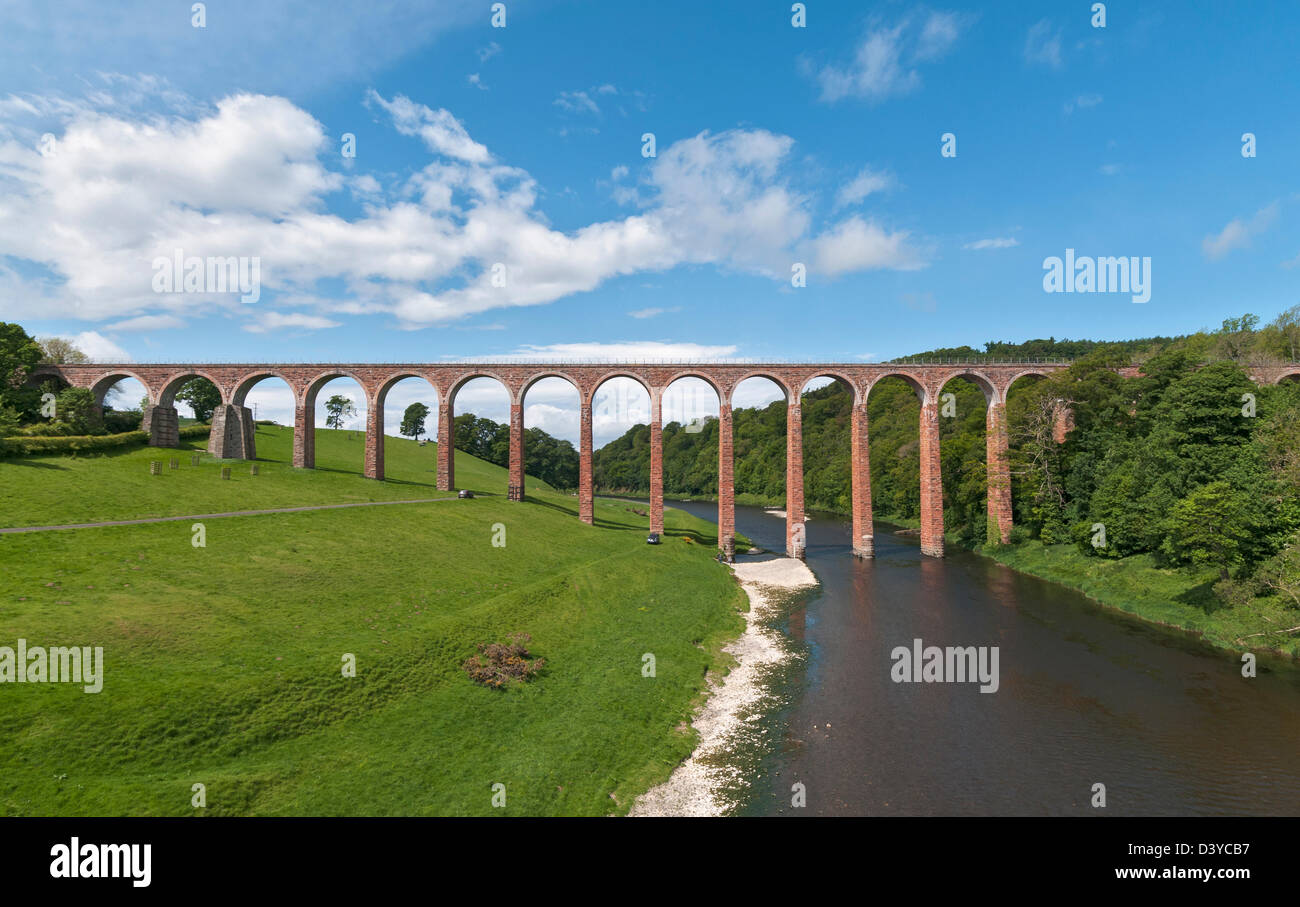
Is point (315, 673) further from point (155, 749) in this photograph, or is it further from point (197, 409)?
point (197, 409)

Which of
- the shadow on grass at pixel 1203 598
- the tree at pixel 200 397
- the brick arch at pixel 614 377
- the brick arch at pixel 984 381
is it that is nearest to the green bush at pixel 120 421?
the tree at pixel 200 397

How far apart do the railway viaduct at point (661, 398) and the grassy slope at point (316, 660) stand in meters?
15.2

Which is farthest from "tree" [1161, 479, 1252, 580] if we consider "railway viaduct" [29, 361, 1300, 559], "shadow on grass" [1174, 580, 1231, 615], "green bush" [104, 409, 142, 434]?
"green bush" [104, 409, 142, 434]

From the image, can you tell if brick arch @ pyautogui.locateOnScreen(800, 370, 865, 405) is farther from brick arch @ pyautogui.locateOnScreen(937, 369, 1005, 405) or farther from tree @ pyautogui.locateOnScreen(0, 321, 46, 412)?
tree @ pyautogui.locateOnScreen(0, 321, 46, 412)

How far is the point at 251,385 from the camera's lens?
51781mm

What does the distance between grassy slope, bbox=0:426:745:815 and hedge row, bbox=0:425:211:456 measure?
1.35 meters

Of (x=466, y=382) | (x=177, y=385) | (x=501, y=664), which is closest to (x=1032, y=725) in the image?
(x=501, y=664)

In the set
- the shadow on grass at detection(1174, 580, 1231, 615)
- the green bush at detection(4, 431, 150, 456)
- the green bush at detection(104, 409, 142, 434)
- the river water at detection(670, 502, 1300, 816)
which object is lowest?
the river water at detection(670, 502, 1300, 816)

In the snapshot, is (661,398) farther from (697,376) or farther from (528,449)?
(528,449)

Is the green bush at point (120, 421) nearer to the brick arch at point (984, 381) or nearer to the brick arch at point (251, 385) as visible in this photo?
the brick arch at point (251, 385)

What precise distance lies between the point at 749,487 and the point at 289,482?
95.6m

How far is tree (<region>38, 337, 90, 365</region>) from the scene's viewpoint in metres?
52.3

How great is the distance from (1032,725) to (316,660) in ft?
85.2

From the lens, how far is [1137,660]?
26672mm
